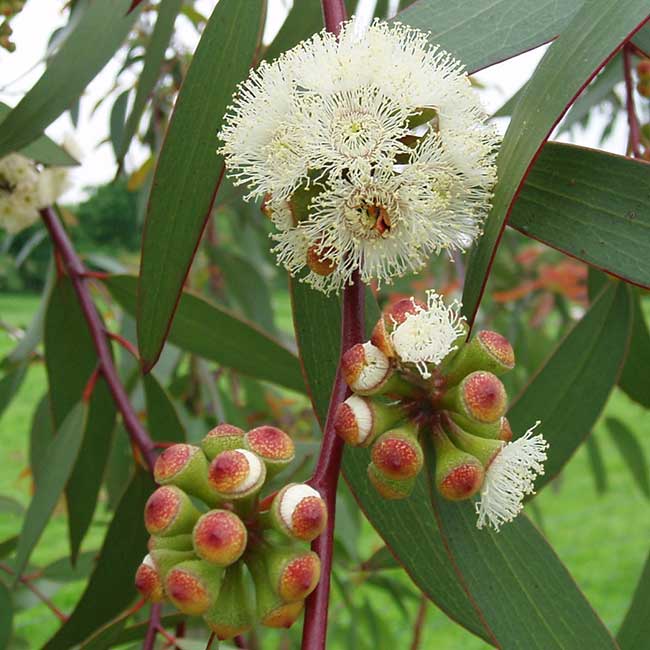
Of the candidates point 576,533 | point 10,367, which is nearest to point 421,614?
point 10,367

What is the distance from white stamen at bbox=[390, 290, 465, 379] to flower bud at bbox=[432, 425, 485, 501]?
0.14 feet

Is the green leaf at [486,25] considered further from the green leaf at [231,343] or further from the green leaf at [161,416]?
the green leaf at [161,416]

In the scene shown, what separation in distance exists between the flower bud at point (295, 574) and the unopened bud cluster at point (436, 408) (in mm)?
61

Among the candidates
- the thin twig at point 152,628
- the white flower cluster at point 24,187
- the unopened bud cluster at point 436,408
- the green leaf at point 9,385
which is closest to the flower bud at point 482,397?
the unopened bud cluster at point 436,408

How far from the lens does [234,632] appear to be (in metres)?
0.47

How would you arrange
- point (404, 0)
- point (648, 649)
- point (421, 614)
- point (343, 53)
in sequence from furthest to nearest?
point (421, 614) < point (404, 0) < point (648, 649) < point (343, 53)

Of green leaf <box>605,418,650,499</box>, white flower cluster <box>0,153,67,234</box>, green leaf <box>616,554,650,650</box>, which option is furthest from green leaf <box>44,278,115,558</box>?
green leaf <box>605,418,650,499</box>

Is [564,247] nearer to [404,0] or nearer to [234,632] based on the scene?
[234,632]

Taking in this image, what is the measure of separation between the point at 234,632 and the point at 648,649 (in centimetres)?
36

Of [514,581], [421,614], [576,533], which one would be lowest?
[576,533]

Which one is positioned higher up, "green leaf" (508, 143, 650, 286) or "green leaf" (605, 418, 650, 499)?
"green leaf" (508, 143, 650, 286)

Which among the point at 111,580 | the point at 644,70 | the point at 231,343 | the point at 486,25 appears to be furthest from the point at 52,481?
the point at 644,70

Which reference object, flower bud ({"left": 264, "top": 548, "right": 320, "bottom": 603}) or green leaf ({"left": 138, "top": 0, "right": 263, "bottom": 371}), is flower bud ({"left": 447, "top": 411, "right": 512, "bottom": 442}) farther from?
green leaf ({"left": 138, "top": 0, "right": 263, "bottom": 371})

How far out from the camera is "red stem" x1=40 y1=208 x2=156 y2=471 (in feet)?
3.11
